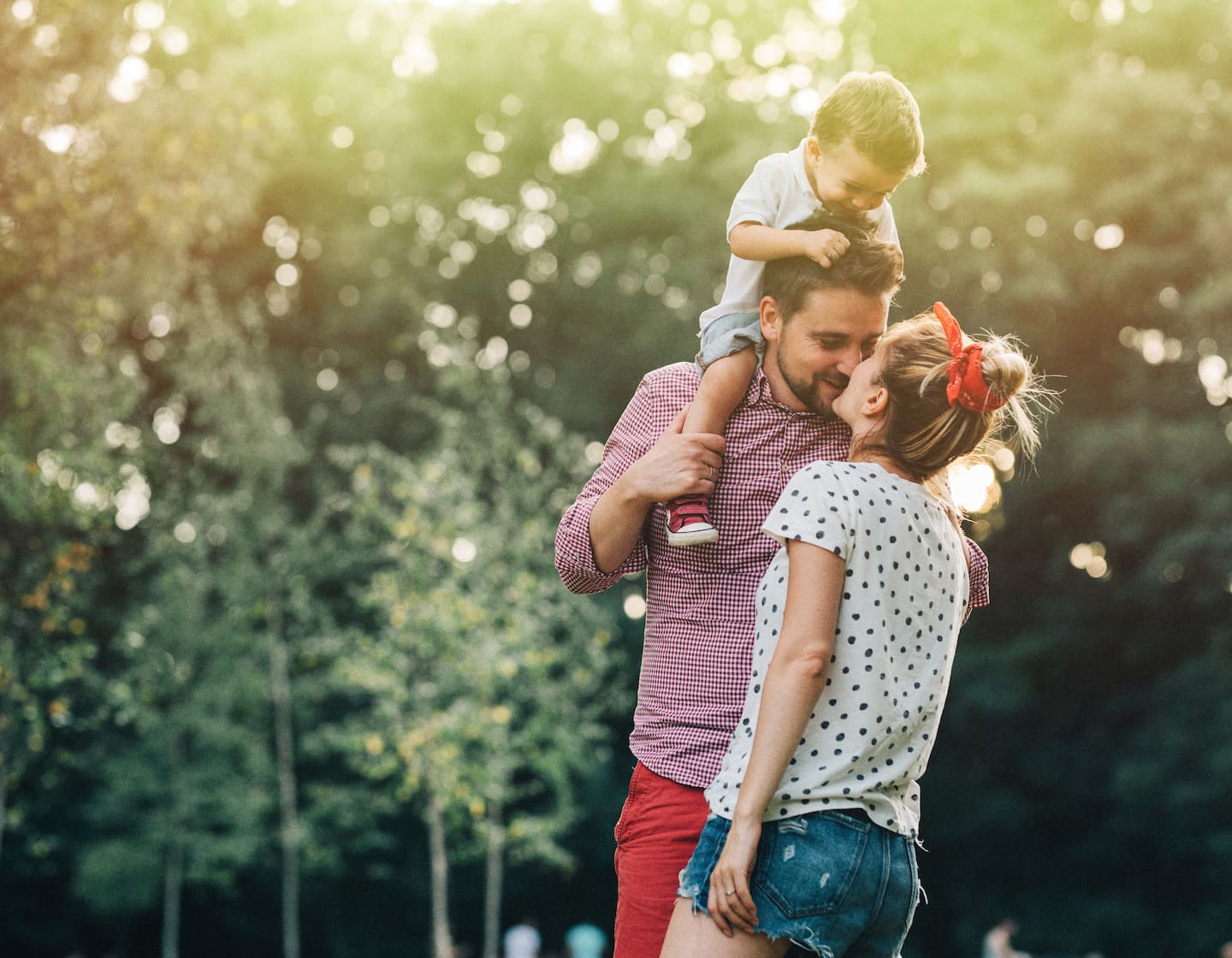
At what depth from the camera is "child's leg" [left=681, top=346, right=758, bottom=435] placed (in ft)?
9.05

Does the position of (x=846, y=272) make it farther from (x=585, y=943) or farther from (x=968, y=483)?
(x=585, y=943)

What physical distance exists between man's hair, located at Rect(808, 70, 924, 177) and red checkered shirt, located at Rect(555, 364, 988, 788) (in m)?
0.48

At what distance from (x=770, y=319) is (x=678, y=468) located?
0.36 meters

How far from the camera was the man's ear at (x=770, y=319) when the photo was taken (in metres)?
2.77

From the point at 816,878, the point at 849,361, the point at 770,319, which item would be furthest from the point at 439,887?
the point at 816,878

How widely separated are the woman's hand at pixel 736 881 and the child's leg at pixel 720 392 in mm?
813

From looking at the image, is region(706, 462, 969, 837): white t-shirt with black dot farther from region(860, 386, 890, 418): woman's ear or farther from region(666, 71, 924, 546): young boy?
region(666, 71, 924, 546): young boy

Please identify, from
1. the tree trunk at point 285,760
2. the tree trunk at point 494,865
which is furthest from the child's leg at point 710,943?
the tree trunk at point 285,760

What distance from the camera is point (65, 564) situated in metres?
12.3

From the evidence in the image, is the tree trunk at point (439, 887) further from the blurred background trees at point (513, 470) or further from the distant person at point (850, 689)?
the distant person at point (850, 689)

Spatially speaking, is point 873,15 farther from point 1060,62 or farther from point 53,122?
point 53,122

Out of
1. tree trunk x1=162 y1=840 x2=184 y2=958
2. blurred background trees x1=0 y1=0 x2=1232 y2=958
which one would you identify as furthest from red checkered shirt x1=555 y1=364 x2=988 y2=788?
tree trunk x1=162 y1=840 x2=184 y2=958

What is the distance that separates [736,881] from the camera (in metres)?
2.21

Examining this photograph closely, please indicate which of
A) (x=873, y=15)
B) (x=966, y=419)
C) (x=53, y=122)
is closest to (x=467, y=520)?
(x=53, y=122)
